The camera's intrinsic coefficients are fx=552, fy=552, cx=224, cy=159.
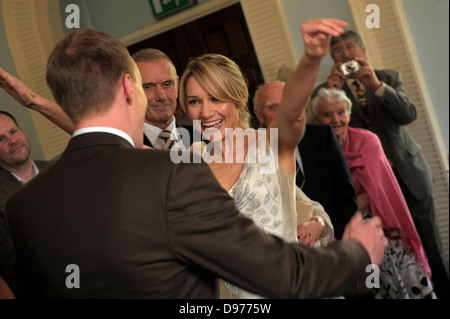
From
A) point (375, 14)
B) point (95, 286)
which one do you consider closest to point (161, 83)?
point (95, 286)

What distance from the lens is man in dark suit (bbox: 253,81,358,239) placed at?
257 centimetres

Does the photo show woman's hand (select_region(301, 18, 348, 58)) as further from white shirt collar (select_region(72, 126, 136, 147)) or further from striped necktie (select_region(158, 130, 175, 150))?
striped necktie (select_region(158, 130, 175, 150))

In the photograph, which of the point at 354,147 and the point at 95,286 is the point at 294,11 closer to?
the point at 354,147

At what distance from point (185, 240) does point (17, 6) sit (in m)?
3.18

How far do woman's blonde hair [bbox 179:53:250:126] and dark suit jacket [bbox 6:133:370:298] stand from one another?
656 mm

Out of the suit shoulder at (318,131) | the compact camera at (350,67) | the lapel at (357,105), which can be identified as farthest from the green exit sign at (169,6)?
the suit shoulder at (318,131)

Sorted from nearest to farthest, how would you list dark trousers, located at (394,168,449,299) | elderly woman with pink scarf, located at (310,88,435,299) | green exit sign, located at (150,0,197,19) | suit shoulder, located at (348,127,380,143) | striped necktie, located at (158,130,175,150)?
striped necktie, located at (158,130,175,150), elderly woman with pink scarf, located at (310,88,435,299), suit shoulder, located at (348,127,380,143), dark trousers, located at (394,168,449,299), green exit sign, located at (150,0,197,19)

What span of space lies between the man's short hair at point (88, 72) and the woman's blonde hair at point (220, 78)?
61 centimetres

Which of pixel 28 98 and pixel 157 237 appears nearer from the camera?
pixel 157 237

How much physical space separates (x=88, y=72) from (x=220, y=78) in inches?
26.4

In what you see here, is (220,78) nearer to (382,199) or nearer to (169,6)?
(382,199)

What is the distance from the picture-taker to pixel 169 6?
4078 millimetres

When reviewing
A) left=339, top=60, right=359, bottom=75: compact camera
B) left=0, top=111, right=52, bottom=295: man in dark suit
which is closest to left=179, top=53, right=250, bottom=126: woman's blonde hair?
left=0, top=111, right=52, bottom=295: man in dark suit

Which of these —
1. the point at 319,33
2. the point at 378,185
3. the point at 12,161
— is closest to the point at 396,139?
the point at 378,185
